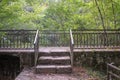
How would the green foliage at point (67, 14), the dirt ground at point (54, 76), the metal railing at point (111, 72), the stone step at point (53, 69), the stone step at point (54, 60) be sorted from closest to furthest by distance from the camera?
1. the metal railing at point (111, 72)
2. the dirt ground at point (54, 76)
3. the stone step at point (53, 69)
4. the stone step at point (54, 60)
5. the green foliage at point (67, 14)

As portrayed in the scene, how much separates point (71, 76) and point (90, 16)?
21.9 ft

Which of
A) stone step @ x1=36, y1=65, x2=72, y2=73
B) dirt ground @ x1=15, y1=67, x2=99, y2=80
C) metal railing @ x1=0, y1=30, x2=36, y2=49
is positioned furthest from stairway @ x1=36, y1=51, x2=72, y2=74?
Result: metal railing @ x1=0, y1=30, x2=36, y2=49

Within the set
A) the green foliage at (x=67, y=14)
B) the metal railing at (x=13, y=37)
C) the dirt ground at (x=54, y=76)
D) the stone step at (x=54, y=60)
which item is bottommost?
the dirt ground at (x=54, y=76)

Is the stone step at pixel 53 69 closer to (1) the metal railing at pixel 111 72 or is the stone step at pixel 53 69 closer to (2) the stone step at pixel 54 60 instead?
(2) the stone step at pixel 54 60

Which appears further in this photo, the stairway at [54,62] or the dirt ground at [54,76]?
the stairway at [54,62]

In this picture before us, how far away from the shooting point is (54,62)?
1054 cm

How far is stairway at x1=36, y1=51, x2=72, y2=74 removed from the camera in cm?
993

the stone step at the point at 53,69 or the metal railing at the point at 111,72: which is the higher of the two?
the metal railing at the point at 111,72

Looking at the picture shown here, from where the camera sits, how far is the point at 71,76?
935cm

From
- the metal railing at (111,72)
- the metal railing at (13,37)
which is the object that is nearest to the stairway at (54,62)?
the metal railing at (13,37)

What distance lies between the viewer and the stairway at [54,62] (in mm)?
Answer: 9930

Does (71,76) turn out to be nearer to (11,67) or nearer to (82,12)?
(11,67)

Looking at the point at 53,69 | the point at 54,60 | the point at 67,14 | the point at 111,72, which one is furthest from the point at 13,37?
the point at 111,72

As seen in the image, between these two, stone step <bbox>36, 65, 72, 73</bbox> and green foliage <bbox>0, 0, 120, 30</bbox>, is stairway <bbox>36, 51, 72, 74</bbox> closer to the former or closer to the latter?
stone step <bbox>36, 65, 72, 73</bbox>
